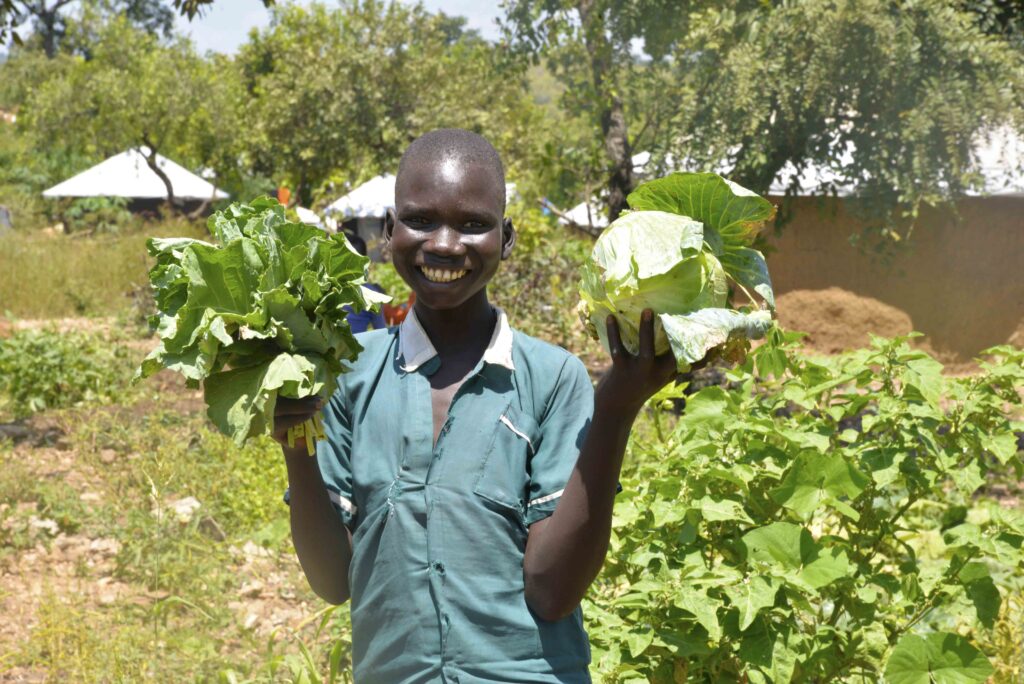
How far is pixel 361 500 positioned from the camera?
1660 mm

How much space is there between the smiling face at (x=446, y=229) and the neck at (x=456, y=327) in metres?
0.07

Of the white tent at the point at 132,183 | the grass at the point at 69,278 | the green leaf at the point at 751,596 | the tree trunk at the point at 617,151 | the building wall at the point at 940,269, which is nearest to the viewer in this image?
the green leaf at the point at 751,596

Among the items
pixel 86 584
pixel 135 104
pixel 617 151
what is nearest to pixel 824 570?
pixel 86 584

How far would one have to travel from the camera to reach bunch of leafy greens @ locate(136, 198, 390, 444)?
147cm

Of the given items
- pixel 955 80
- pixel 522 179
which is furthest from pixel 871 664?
pixel 522 179

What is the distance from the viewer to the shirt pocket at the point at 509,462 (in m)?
1.59

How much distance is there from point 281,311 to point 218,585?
10.2ft

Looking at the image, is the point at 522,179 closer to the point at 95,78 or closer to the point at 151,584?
the point at 151,584

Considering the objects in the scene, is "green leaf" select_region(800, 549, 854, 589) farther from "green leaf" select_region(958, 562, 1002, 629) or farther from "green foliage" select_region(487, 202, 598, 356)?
"green foliage" select_region(487, 202, 598, 356)

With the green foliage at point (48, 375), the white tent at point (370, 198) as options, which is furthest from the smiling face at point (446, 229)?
the white tent at point (370, 198)

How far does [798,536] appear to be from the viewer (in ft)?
7.77

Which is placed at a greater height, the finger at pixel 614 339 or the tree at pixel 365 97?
the tree at pixel 365 97

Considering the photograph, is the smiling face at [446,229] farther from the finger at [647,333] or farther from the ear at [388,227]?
the finger at [647,333]

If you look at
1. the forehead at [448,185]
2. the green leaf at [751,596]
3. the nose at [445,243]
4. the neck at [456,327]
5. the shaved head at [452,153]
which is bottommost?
the green leaf at [751,596]
